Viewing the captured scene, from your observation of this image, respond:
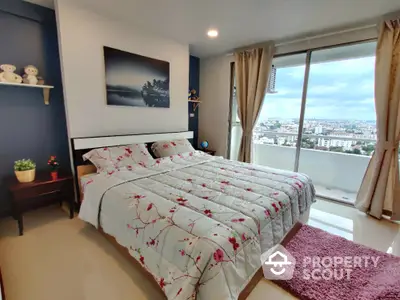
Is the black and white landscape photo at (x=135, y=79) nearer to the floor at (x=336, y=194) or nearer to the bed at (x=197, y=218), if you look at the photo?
the bed at (x=197, y=218)

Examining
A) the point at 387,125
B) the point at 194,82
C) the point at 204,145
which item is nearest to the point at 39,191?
the point at 204,145

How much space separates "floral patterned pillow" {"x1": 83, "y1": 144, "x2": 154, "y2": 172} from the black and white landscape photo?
67 centimetres

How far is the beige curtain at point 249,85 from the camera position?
134 inches

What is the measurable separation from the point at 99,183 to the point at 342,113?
375 centimetres

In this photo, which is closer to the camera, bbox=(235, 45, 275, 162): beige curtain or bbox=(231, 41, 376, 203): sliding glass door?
bbox=(231, 41, 376, 203): sliding glass door

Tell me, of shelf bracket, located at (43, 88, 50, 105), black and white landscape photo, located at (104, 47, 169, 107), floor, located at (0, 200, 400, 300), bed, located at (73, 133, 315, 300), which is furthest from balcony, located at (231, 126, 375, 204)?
shelf bracket, located at (43, 88, 50, 105)

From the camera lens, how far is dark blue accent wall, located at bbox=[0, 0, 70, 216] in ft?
7.23

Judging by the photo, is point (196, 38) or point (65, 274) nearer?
point (65, 274)

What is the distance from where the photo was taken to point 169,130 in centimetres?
357

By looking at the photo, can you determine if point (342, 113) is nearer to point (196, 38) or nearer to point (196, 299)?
point (196, 38)

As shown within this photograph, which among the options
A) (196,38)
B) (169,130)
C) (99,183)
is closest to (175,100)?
(169,130)

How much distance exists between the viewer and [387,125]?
2535 millimetres

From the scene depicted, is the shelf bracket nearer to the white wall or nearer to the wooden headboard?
the white wall

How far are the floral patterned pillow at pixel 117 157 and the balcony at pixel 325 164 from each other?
6.90 feet
